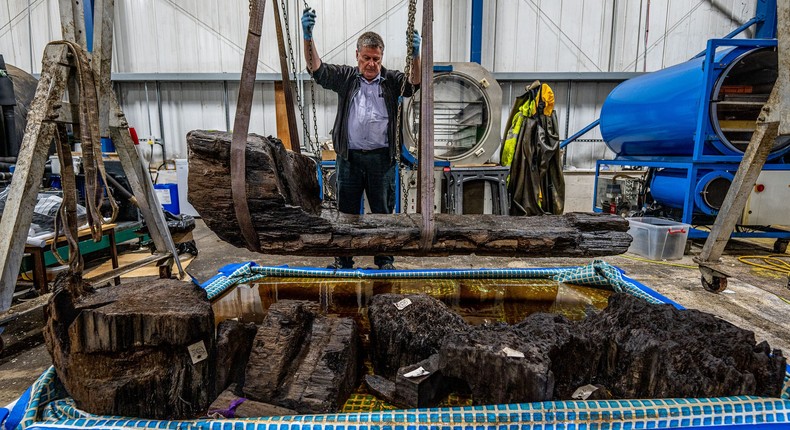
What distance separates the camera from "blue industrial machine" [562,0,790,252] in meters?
3.44

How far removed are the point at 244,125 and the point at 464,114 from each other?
14.1 ft

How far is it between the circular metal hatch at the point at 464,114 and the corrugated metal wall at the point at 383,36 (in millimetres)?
1463

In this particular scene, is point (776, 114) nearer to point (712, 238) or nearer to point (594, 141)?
point (712, 238)

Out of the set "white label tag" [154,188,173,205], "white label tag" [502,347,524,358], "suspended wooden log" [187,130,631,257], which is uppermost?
"suspended wooden log" [187,130,631,257]

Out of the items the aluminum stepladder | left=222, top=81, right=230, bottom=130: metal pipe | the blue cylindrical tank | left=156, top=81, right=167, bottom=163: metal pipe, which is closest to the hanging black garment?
the blue cylindrical tank

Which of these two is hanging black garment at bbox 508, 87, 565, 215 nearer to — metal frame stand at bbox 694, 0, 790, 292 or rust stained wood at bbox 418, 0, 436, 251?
metal frame stand at bbox 694, 0, 790, 292

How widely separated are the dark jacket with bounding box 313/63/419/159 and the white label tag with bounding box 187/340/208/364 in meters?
1.61

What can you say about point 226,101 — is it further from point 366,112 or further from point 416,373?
point 416,373

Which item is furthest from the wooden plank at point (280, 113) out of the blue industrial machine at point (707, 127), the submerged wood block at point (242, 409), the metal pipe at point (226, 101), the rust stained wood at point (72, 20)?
the submerged wood block at point (242, 409)

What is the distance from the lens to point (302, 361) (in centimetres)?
136

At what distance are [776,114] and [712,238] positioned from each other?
68cm

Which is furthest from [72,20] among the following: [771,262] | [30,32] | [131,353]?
[30,32]

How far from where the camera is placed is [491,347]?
1.23 m

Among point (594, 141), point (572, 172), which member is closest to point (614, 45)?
point (594, 141)
